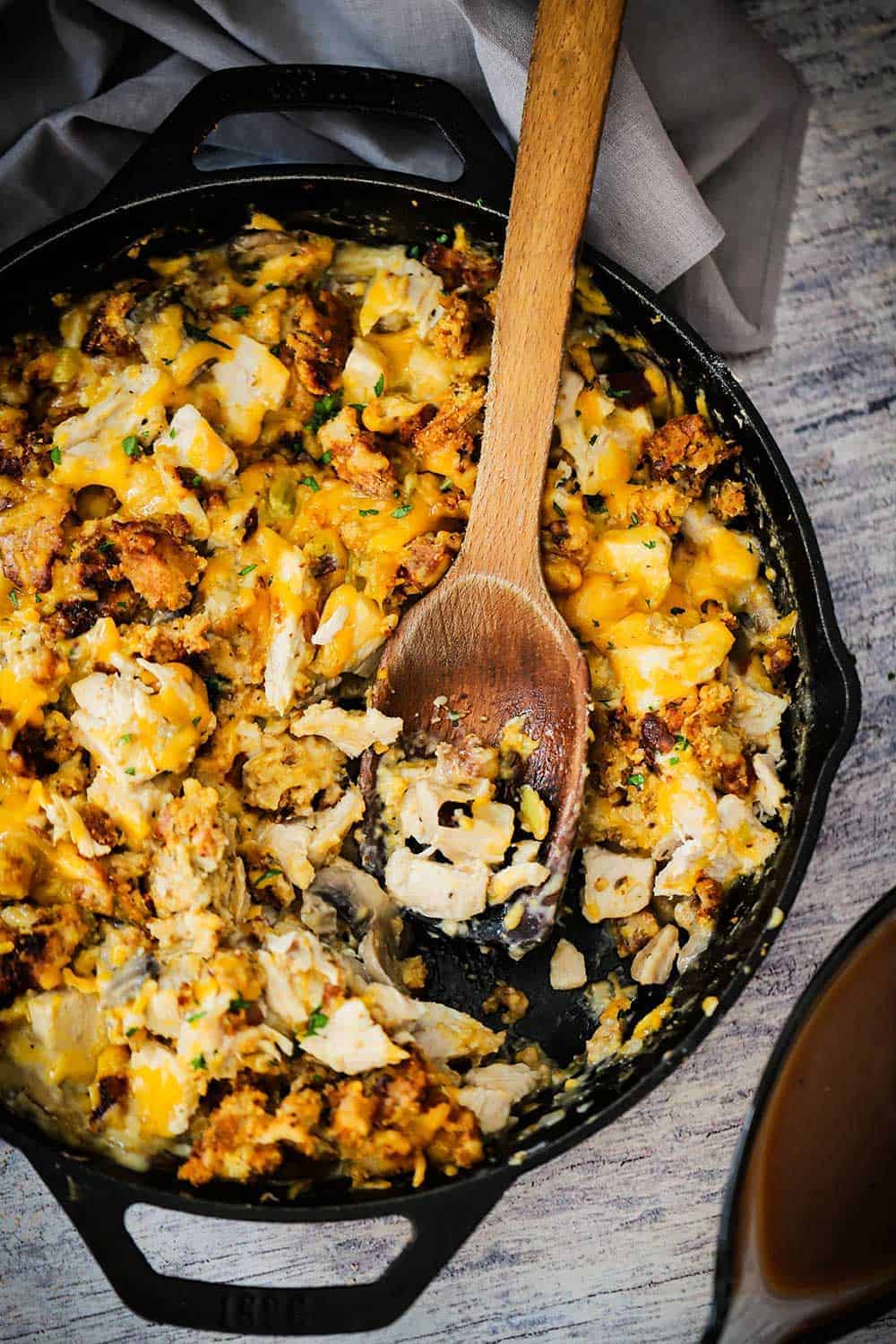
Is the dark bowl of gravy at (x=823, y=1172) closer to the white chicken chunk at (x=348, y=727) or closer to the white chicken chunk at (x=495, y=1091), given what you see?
the white chicken chunk at (x=495, y=1091)

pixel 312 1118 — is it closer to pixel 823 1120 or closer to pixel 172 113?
pixel 823 1120

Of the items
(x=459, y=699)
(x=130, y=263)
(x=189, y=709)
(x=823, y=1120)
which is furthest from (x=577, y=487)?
(x=823, y=1120)

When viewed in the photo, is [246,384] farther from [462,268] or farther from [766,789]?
[766,789]

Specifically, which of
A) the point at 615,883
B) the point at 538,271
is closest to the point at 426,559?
the point at 538,271

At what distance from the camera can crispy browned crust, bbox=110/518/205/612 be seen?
226cm

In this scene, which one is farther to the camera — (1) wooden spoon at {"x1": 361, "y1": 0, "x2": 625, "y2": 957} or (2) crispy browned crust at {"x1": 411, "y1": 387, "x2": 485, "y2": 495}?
(2) crispy browned crust at {"x1": 411, "y1": 387, "x2": 485, "y2": 495}

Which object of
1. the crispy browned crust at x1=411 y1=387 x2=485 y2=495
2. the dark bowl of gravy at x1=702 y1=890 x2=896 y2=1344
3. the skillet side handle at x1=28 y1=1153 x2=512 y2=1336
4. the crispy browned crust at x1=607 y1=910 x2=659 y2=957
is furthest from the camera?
the dark bowl of gravy at x1=702 y1=890 x2=896 y2=1344

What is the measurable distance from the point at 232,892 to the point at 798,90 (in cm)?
228

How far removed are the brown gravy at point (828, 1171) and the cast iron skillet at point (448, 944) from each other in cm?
47

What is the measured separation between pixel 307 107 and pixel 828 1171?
2.67 m

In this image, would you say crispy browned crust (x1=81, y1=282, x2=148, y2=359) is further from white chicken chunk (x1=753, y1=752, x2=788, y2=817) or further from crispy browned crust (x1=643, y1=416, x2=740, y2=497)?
white chicken chunk (x1=753, y1=752, x2=788, y2=817)

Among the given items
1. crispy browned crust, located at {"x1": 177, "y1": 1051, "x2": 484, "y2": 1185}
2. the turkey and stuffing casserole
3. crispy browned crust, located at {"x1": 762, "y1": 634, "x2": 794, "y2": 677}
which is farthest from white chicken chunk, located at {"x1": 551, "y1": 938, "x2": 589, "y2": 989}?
crispy browned crust, located at {"x1": 762, "y1": 634, "x2": 794, "y2": 677}

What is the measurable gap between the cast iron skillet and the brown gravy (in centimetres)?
47

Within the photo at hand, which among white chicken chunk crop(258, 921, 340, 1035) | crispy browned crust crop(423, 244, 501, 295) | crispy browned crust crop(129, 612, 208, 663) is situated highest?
crispy browned crust crop(423, 244, 501, 295)
